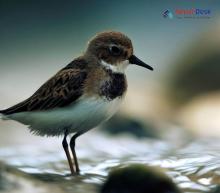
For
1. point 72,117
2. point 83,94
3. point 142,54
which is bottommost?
point 72,117

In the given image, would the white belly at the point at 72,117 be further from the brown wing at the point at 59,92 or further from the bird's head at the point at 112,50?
the bird's head at the point at 112,50

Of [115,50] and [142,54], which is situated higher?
[142,54]

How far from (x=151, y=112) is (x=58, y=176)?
7.87 ft

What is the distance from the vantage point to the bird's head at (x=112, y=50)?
464 cm

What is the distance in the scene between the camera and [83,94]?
4449 mm

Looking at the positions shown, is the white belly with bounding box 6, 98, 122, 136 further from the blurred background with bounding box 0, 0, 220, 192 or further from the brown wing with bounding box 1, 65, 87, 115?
the blurred background with bounding box 0, 0, 220, 192

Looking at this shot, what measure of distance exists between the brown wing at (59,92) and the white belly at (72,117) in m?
0.04

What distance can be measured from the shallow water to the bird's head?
0.74 meters

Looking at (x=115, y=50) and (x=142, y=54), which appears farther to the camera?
(x=142, y=54)

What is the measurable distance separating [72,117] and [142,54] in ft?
10.5

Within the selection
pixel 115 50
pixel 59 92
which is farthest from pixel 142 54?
pixel 59 92

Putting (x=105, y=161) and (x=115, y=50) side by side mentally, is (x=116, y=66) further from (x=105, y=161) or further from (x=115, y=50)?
(x=105, y=161)

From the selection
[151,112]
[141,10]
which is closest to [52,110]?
[151,112]

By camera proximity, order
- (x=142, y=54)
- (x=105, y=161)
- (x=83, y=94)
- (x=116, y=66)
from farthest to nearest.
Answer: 1. (x=142, y=54)
2. (x=105, y=161)
3. (x=116, y=66)
4. (x=83, y=94)
